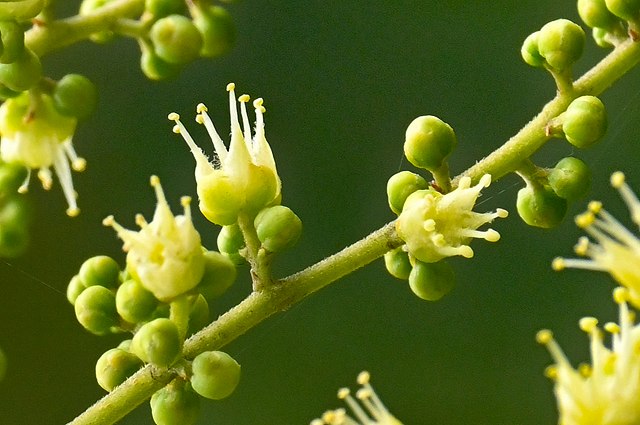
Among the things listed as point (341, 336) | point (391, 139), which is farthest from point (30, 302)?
point (391, 139)

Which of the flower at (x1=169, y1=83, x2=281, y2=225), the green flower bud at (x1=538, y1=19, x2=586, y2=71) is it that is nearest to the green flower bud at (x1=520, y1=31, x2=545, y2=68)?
the green flower bud at (x1=538, y1=19, x2=586, y2=71)

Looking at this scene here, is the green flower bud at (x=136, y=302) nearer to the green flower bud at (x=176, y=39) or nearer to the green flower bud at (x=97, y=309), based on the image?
the green flower bud at (x=97, y=309)

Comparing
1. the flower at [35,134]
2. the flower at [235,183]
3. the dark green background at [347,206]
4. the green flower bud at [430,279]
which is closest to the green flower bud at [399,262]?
the green flower bud at [430,279]

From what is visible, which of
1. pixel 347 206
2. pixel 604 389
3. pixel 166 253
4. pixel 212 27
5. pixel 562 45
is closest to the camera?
pixel 604 389

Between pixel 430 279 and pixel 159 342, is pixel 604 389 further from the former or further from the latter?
pixel 159 342

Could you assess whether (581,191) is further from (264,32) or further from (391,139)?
(264,32)

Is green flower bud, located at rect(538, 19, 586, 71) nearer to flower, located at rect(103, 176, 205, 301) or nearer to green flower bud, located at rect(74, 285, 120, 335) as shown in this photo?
flower, located at rect(103, 176, 205, 301)

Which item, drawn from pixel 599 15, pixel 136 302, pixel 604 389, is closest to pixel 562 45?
pixel 599 15
